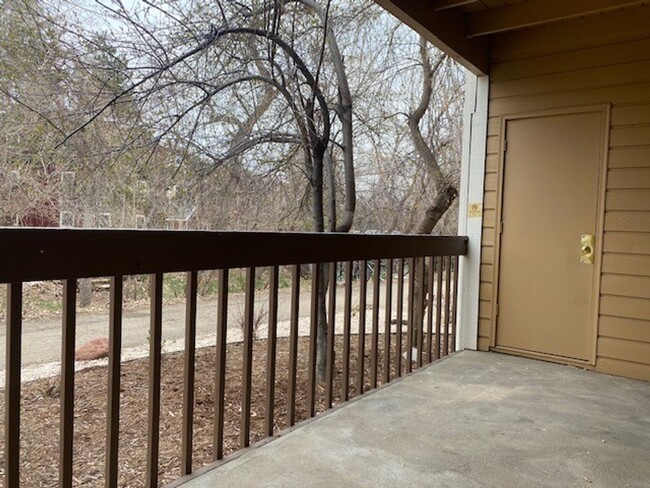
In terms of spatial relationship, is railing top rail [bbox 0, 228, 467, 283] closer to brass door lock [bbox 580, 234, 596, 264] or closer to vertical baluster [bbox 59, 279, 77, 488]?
vertical baluster [bbox 59, 279, 77, 488]

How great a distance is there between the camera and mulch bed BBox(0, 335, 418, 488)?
2.96 m

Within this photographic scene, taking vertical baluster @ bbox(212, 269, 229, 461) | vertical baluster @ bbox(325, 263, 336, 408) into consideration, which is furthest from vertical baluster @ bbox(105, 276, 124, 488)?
vertical baluster @ bbox(325, 263, 336, 408)

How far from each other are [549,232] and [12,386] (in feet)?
11.0

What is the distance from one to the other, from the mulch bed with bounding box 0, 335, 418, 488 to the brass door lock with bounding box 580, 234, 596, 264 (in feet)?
6.53

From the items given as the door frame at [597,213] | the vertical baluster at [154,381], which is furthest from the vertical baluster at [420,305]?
the vertical baluster at [154,381]

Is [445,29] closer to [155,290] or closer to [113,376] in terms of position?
[155,290]

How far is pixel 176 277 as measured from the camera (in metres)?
5.68

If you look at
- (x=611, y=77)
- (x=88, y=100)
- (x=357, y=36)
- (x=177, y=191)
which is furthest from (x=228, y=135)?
(x=611, y=77)

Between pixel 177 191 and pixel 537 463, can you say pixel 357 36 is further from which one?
pixel 537 463

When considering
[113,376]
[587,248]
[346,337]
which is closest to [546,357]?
[587,248]

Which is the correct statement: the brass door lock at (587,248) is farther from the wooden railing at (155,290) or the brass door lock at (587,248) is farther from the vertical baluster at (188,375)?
the vertical baluster at (188,375)

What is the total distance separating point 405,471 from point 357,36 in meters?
4.54

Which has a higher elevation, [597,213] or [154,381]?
[597,213]

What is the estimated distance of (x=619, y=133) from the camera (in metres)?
3.11
